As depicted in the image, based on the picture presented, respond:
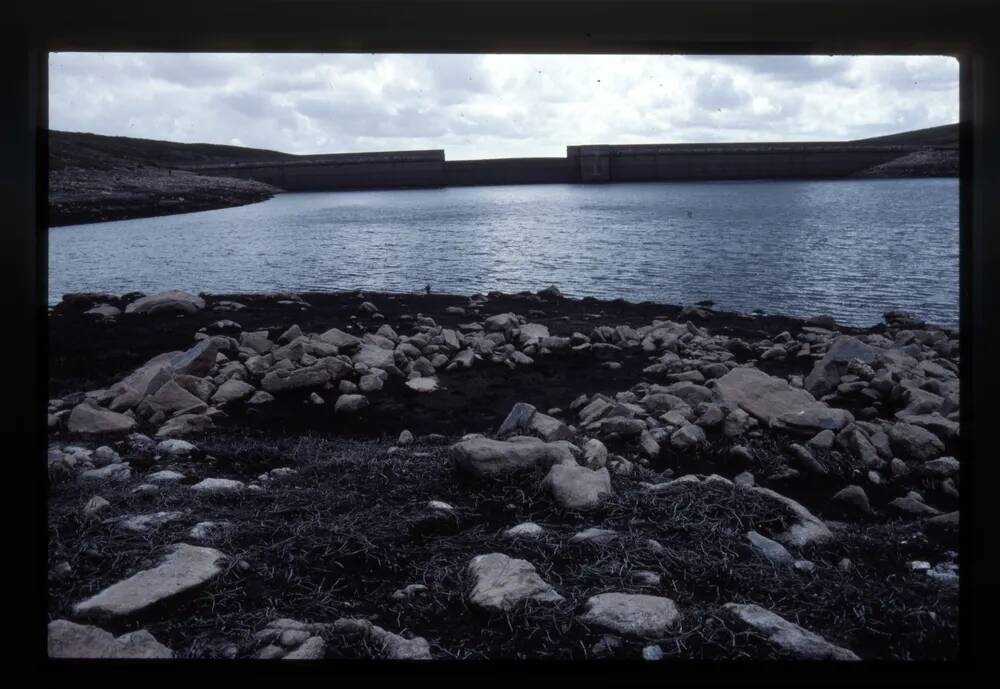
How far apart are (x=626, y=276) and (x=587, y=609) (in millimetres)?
2031

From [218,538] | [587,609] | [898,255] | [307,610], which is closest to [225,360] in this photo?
[218,538]

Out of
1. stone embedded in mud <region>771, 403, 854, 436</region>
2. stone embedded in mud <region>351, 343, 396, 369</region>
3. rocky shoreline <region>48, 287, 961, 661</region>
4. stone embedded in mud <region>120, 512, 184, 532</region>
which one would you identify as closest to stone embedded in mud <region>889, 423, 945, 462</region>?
rocky shoreline <region>48, 287, 961, 661</region>

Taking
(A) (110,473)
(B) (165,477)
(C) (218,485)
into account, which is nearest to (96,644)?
(C) (218,485)

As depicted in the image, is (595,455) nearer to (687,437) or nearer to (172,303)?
(687,437)

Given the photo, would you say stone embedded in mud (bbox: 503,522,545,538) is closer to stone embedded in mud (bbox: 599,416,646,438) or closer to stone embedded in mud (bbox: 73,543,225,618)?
stone embedded in mud (bbox: 599,416,646,438)

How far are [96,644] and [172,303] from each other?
228 centimetres

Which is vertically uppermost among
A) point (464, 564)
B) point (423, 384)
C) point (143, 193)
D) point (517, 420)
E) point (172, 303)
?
point (143, 193)

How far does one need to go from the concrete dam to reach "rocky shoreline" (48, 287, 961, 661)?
2.62 ft

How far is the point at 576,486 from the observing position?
2744 mm

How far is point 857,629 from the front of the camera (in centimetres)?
226

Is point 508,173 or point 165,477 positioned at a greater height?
point 508,173

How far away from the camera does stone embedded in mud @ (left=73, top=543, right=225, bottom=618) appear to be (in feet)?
7.42

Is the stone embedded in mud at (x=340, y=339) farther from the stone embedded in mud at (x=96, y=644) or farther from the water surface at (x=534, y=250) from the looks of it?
the stone embedded in mud at (x=96, y=644)
